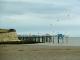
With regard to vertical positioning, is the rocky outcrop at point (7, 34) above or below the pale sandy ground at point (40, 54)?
above

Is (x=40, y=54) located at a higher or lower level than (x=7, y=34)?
lower

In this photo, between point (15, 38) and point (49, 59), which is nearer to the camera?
point (49, 59)

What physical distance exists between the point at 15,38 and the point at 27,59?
75.6m

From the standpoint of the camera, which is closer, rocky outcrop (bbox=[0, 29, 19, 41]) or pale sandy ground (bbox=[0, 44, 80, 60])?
pale sandy ground (bbox=[0, 44, 80, 60])

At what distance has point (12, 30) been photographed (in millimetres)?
103500

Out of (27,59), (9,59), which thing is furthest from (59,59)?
(9,59)

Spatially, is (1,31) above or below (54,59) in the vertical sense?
above

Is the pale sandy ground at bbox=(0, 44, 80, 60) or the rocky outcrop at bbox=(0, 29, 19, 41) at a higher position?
the rocky outcrop at bbox=(0, 29, 19, 41)

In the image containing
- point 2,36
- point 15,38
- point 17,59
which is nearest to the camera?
point 17,59

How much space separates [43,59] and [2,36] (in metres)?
69.0

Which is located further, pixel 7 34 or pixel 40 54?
pixel 7 34

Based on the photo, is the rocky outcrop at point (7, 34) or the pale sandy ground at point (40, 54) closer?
the pale sandy ground at point (40, 54)

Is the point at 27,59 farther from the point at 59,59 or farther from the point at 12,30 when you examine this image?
the point at 12,30

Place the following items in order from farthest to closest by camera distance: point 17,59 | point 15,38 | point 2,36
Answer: point 15,38 → point 2,36 → point 17,59
